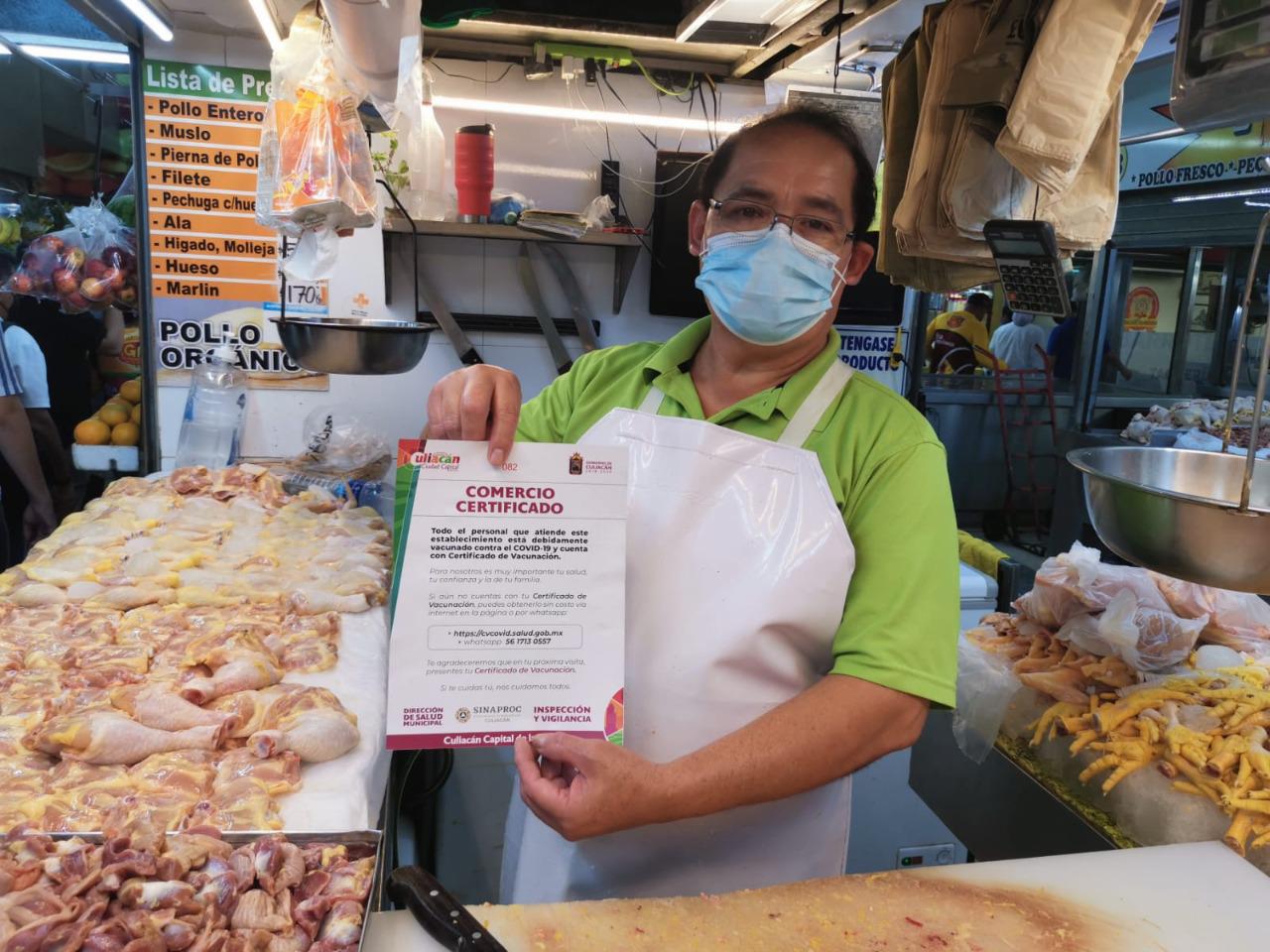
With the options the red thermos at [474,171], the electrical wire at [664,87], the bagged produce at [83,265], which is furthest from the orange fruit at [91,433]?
the electrical wire at [664,87]

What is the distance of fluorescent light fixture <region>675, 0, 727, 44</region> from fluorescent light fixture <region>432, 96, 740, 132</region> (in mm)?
770

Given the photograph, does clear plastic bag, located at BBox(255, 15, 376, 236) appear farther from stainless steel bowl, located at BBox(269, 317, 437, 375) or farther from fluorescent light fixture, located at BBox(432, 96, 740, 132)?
fluorescent light fixture, located at BBox(432, 96, 740, 132)

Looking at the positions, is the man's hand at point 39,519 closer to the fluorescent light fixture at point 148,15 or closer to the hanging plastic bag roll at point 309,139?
the fluorescent light fixture at point 148,15

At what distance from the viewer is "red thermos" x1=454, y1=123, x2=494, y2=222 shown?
3.72 meters

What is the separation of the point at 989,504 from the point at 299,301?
6314mm

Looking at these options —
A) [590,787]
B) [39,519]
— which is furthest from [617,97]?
[590,787]

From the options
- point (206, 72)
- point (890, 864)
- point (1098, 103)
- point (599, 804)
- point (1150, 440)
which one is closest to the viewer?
point (599, 804)

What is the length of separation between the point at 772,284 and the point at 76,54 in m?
3.76

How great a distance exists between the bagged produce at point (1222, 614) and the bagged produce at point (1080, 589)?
0.17 ft

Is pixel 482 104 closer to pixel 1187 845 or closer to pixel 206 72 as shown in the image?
pixel 206 72

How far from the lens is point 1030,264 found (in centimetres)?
178

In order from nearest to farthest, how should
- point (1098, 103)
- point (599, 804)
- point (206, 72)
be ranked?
point (599, 804), point (1098, 103), point (206, 72)

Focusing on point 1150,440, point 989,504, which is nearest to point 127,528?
point 1150,440

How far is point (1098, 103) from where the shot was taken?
5.08 ft
